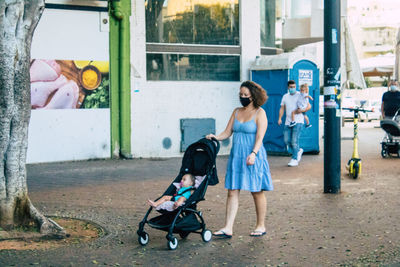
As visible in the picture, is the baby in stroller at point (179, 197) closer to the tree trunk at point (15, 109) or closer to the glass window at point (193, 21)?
the tree trunk at point (15, 109)

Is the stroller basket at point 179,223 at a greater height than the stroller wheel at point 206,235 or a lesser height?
greater

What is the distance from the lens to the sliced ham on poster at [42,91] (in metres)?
12.9

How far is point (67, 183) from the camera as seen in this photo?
10.4 m

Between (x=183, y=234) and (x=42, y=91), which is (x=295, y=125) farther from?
(x=183, y=234)

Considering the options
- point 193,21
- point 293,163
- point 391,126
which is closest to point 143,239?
point 293,163

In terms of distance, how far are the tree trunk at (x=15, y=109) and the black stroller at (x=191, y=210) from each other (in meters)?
1.04

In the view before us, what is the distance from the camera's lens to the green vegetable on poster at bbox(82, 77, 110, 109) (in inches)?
532

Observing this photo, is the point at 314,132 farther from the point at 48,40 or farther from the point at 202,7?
the point at 48,40

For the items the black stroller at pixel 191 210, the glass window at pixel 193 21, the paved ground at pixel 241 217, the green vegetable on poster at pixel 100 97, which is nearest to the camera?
the paved ground at pixel 241 217

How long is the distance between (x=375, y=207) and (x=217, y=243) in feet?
9.45

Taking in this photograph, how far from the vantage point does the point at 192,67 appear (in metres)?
14.6

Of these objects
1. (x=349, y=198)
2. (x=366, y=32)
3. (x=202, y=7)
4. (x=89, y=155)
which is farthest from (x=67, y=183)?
(x=366, y=32)

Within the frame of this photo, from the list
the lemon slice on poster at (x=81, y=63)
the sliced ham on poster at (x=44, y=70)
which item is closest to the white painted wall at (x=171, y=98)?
the lemon slice on poster at (x=81, y=63)

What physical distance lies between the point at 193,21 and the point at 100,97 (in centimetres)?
294
